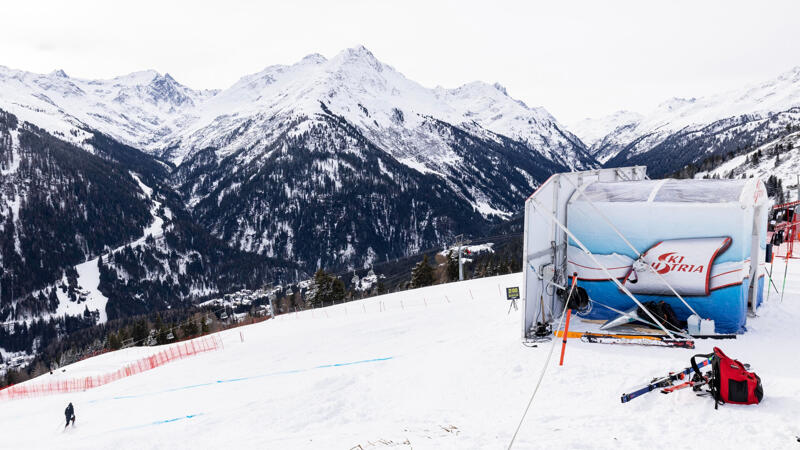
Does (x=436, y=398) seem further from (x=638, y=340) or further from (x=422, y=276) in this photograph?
(x=422, y=276)

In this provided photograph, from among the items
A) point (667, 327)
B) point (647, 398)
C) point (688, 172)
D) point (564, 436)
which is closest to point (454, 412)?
point (564, 436)

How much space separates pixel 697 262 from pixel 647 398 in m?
5.71

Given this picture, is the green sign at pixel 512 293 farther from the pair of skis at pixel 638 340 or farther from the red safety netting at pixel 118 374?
the red safety netting at pixel 118 374

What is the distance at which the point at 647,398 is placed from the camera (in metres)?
8.98

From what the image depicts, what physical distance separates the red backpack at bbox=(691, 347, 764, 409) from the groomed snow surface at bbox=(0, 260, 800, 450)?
17cm

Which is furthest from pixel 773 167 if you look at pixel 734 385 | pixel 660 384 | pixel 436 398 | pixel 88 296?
pixel 88 296

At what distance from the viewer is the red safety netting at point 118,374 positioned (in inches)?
1159

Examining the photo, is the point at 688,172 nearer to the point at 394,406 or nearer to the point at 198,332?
the point at 198,332

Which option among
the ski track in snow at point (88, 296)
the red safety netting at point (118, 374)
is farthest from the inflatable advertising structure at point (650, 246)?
the ski track in snow at point (88, 296)

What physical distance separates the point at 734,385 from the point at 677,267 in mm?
5586

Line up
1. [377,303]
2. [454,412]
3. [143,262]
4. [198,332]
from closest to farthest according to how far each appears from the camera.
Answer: [454,412] → [377,303] → [198,332] → [143,262]

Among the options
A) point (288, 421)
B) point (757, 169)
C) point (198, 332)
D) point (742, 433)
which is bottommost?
point (198, 332)

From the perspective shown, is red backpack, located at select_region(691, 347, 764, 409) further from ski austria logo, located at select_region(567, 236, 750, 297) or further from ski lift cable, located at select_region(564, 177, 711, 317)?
ski austria logo, located at select_region(567, 236, 750, 297)

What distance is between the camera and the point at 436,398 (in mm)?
11164
